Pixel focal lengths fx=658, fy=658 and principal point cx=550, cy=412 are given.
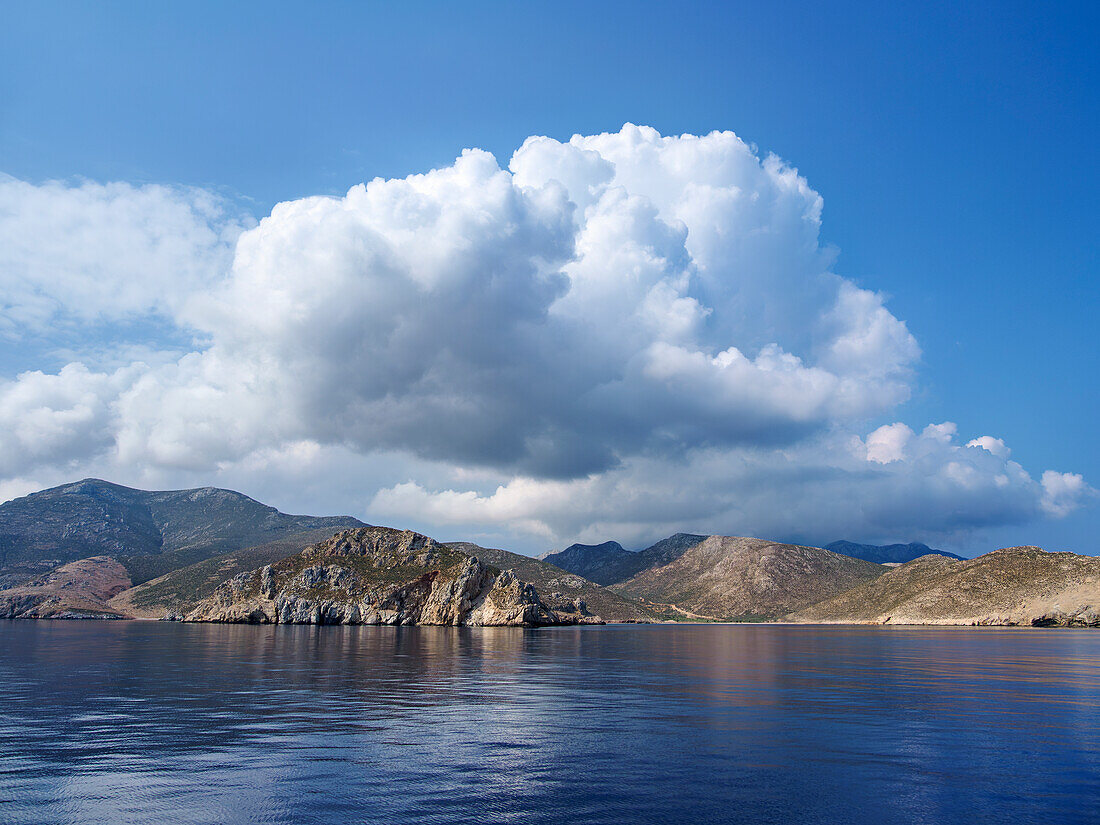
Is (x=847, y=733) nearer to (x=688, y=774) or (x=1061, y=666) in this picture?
(x=688, y=774)

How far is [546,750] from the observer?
34.5 meters

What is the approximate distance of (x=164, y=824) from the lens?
2258cm

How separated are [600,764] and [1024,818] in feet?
55.2

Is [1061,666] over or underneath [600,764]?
underneath

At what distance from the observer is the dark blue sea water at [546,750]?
24.7 m

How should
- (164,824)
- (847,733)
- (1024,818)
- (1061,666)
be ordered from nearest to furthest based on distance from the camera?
(164,824) → (1024,818) → (847,733) → (1061,666)

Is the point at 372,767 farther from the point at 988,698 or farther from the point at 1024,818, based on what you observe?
the point at 988,698

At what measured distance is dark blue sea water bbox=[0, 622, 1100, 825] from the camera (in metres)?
24.7

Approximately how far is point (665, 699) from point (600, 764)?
26.2 metres

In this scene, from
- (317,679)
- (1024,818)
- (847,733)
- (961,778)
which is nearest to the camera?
(1024,818)

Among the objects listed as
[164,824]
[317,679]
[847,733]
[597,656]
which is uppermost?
[164,824]

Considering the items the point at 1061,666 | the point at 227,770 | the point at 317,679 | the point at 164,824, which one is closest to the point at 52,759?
the point at 227,770

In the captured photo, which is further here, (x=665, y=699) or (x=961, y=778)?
(x=665, y=699)

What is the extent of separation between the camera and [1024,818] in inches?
946
